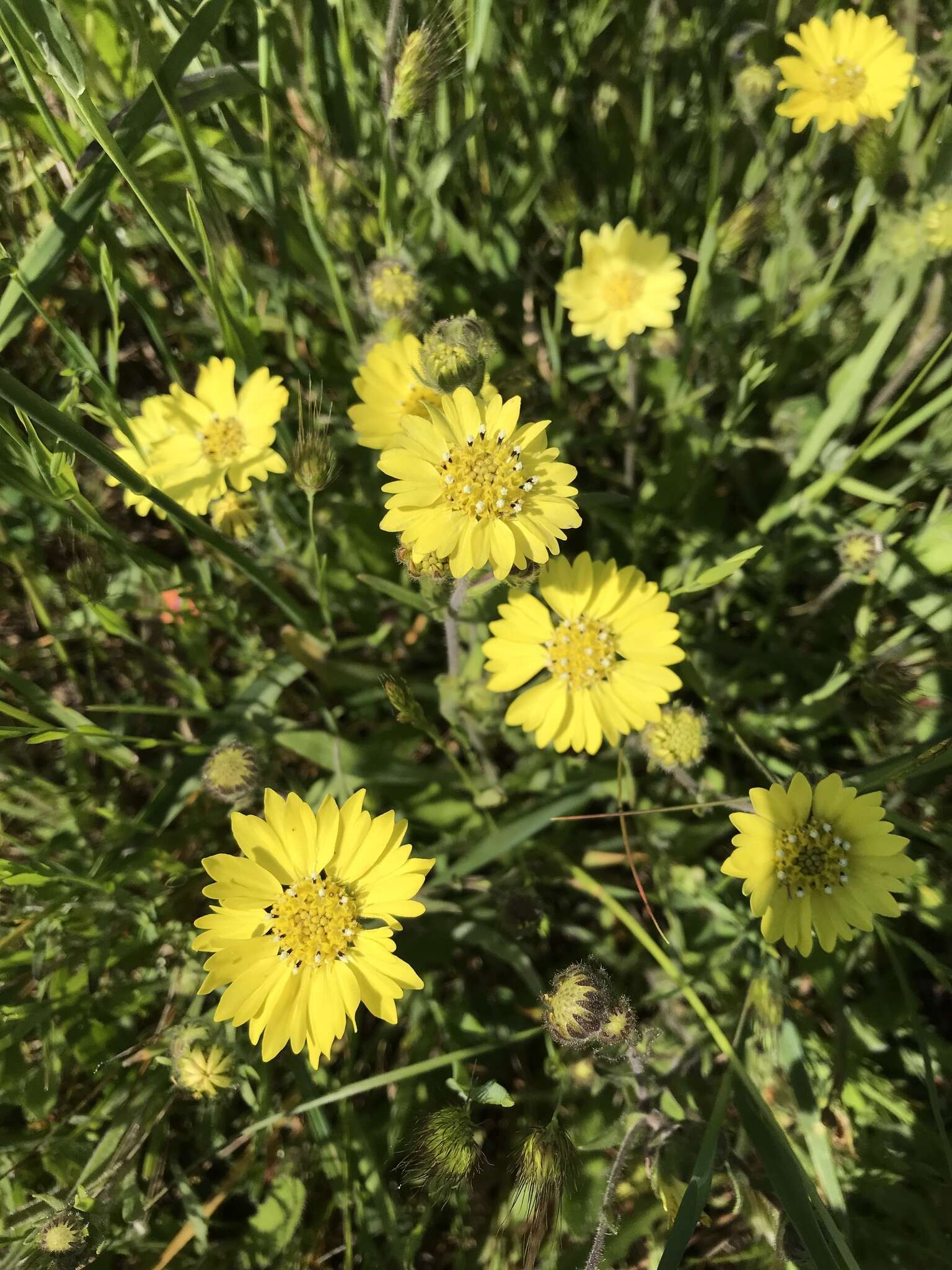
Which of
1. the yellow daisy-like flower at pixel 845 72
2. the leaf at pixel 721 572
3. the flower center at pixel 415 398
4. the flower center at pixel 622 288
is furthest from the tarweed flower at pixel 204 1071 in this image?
the yellow daisy-like flower at pixel 845 72

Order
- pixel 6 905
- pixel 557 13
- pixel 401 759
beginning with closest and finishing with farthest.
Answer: pixel 6 905, pixel 401 759, pixel 557 13

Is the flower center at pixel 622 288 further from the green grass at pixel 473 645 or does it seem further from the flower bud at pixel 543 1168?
the flower bud at pixel 543 1168

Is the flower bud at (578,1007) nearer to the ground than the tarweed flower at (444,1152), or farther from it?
farther from it

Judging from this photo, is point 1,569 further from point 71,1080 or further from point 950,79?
point 950,79

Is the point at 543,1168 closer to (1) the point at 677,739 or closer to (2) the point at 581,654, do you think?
(1) the point at 677,739

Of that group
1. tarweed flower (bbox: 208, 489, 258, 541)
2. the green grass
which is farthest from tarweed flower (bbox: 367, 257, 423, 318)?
tarweed flower (bbox: 208, 489, 258, 541)

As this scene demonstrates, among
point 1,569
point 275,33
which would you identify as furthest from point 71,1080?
point 275,33

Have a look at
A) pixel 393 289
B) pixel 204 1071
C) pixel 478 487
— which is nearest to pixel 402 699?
pixel 478 487
